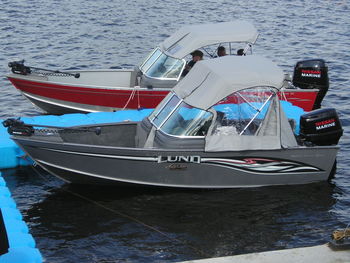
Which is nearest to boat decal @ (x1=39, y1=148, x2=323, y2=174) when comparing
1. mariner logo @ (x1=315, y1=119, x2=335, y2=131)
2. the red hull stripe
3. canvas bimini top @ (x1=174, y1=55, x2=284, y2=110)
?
mariner logo @ (x1=315, y1=119, x2=335, y2=131)

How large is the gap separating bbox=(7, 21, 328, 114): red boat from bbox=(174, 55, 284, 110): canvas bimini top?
3.64m

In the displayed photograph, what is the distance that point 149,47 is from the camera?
2794 centimetres

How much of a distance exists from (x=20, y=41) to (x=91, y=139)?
50.3 ft

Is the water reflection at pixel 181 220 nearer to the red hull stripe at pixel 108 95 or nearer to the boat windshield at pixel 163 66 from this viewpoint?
the red hull stripe at pixel 108 95

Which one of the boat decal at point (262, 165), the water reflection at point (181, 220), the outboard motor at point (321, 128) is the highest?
the outboard motor at point (321, 128)

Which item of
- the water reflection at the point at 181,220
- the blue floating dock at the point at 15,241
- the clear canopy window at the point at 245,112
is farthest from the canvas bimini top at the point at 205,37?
the blue floating dock at the point at 15,241

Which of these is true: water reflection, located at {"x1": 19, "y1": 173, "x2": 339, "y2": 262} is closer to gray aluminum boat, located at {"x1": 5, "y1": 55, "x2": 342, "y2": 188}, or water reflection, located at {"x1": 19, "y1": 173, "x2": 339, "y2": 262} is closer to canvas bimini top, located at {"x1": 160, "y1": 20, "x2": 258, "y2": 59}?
gray aluminum boat, located at {"x1": 5, "y1": 55, "x2": 342, "y2": 188}

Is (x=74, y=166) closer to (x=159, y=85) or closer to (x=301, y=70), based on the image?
(x=159, y=85)

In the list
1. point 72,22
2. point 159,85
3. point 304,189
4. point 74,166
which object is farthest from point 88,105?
point 72,22

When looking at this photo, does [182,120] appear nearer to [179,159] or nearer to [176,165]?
[179,159]

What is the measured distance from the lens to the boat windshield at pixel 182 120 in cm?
1285

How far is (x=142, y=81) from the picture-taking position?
18203 millimetres

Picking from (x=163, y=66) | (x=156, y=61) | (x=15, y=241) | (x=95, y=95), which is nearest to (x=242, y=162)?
(x=15, y=241)

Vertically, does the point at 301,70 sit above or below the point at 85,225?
above
